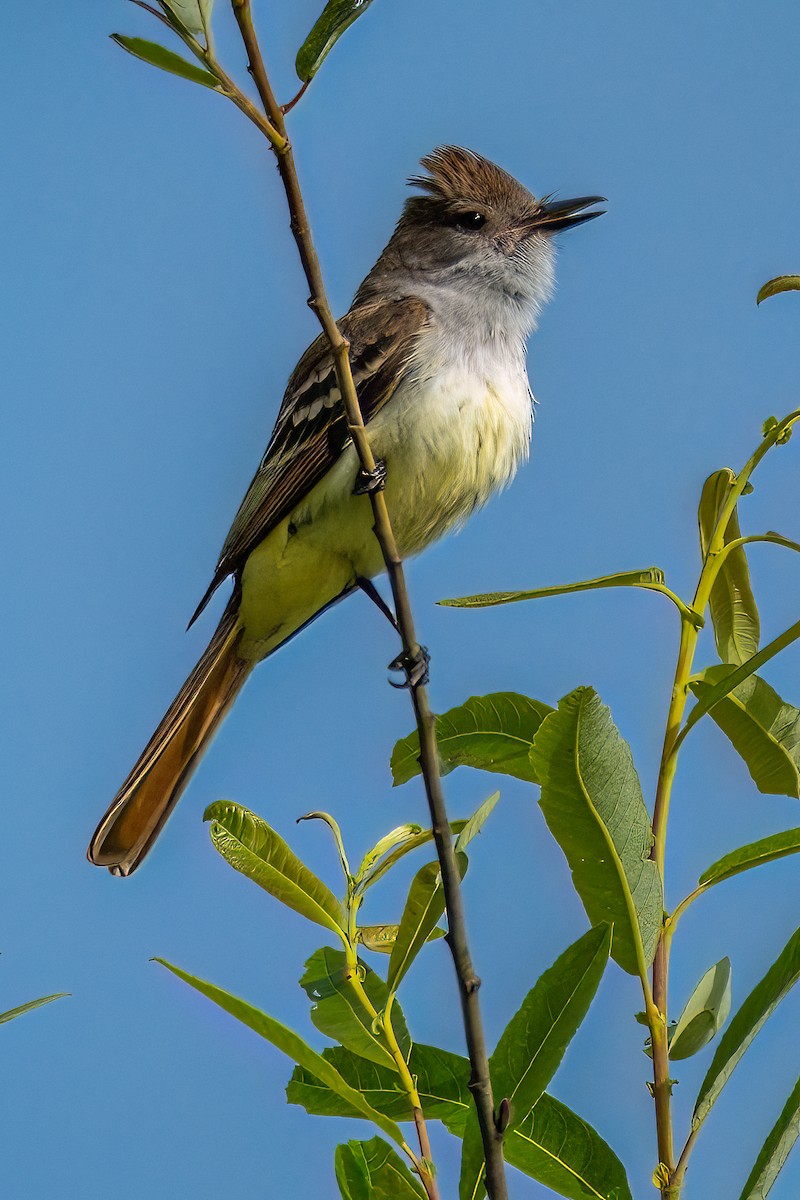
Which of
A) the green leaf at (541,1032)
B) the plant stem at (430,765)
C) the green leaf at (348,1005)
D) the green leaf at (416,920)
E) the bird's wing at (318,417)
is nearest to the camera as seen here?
the plant stem at (430,765)

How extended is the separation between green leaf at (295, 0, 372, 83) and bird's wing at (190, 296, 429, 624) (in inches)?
85.9

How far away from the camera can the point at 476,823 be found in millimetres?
1957

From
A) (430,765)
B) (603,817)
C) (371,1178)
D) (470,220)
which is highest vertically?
(470,220)

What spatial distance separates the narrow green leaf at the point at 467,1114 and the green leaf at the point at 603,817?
0.25 m

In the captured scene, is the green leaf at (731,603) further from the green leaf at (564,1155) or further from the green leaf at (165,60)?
the green leaf at (165,60)

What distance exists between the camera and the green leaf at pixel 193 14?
1.61m

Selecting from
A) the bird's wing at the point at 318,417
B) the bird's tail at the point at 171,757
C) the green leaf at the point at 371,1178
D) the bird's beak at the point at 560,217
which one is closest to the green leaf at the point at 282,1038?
the green leaf at the point at 371,1178

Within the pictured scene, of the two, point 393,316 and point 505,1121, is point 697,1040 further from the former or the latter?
point 393,316

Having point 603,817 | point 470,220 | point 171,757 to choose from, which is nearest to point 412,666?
point 603,817

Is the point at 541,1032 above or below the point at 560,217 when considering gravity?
below

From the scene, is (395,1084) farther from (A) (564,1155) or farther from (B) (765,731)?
(B) (765,731)

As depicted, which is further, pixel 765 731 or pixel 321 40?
pixel 765 731

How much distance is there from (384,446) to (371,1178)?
2.59 meters

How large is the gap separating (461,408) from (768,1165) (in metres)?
2.79
